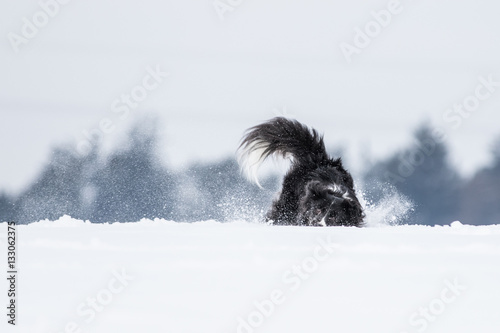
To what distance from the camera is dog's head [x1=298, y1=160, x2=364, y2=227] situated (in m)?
6.69

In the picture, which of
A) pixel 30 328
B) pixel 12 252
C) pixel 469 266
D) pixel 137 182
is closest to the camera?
pixel 30 328

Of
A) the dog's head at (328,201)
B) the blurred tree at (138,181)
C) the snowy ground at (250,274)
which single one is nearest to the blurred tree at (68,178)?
the blurred tree at (138,181)

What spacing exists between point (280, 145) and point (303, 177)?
56 cm

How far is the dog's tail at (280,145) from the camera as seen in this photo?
7445mm

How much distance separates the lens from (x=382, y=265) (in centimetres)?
386

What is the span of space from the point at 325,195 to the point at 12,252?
11.4 feet

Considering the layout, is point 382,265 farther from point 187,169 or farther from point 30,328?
point 187,169

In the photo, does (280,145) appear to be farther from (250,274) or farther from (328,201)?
(250,274)

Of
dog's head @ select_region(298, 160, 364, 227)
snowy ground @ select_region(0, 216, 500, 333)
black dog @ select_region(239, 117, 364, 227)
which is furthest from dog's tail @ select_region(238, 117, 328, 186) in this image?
snowy ground @ select_region(0, 216, 500, 333)

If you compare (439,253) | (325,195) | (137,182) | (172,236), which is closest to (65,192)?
(137,182)

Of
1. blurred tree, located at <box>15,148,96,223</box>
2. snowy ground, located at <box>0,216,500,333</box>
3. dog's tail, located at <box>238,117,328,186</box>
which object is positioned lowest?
snowy ground, located at <box>0,216,500,333</box>

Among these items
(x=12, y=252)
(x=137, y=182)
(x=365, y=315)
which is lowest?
(x=365, y=315)

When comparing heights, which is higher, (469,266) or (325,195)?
(325,195)

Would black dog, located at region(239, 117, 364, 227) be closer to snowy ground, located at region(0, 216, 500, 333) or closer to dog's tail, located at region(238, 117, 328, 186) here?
dog's tail, located at region(238, 117, 328, 186)
